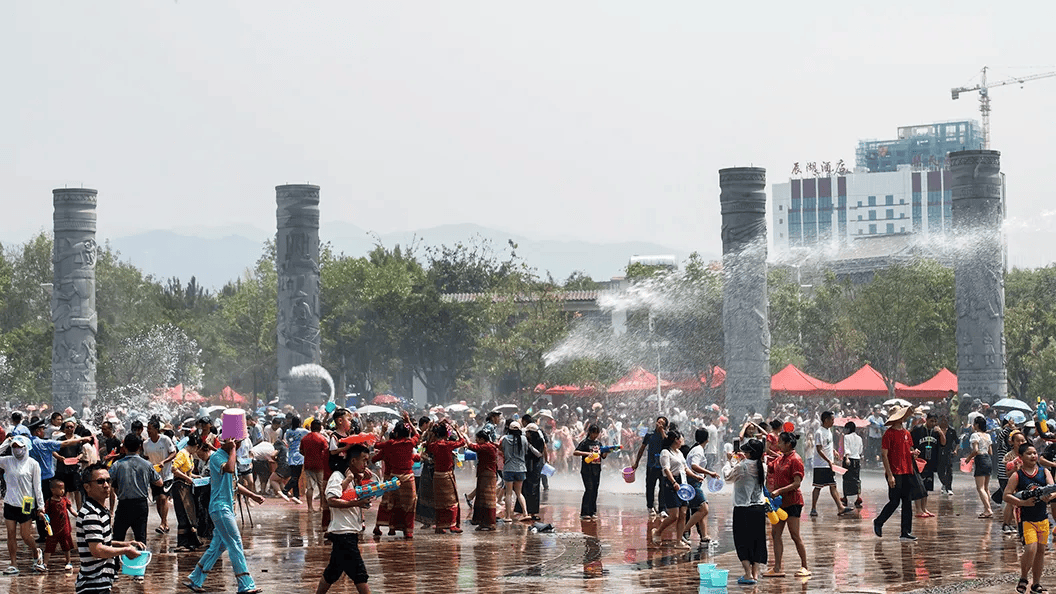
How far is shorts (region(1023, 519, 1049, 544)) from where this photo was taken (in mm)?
13906

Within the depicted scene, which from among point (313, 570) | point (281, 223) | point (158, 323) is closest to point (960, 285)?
point (281, 223)

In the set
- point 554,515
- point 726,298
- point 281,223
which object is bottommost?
point 554,515

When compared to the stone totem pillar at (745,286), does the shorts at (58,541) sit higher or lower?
lower

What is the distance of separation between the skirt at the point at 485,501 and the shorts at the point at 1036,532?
923 centimetres

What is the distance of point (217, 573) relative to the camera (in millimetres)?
16391

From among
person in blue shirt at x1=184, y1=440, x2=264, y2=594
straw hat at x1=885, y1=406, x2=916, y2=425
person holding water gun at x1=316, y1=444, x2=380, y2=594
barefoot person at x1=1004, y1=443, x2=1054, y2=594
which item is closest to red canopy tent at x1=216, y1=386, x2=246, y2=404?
straw hat at x1=885, y1=406, x2=916, y2=425

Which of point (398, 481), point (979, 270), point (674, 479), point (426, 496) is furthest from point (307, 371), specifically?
point (398, 481)

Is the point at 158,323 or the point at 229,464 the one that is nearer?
the point at 229,464

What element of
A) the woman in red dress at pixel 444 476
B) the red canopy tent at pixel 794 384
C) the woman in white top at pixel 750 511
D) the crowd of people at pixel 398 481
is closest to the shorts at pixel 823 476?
the crowd of people at pixel 398 481

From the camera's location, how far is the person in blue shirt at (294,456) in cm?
2586

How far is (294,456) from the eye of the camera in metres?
26.1

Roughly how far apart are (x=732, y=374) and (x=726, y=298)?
7.08 ft

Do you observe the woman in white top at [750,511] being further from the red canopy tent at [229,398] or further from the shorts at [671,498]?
the red canopy tent at [229,398]

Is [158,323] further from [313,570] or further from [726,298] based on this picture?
[313,570]
